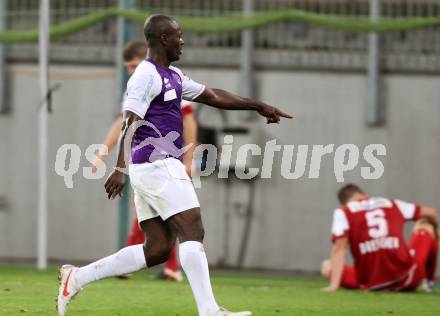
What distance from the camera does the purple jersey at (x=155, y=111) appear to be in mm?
7812

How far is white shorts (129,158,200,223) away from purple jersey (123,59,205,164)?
0.06m

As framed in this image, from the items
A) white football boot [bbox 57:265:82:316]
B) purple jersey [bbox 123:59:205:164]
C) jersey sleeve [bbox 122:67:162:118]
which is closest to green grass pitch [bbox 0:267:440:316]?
white football boot [bbox 57:265:82:316]

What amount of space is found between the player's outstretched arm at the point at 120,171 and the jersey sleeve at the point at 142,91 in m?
0.05

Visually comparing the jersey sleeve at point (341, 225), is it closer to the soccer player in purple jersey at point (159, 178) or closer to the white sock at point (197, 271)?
the soccer player in purple jersey at point (159, 178)

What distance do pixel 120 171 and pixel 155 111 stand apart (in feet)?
1.84

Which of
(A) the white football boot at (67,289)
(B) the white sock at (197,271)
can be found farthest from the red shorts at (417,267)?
(B) the white sock at (197,271)

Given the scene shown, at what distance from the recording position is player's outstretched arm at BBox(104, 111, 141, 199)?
7570 mm

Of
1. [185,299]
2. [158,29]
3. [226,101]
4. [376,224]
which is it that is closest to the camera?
[158,29]

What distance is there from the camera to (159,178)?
7.93 meters

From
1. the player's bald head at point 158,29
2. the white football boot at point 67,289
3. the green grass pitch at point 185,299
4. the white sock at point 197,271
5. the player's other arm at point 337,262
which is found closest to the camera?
the white sock at point 197,271

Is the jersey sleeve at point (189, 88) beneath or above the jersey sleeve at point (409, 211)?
above

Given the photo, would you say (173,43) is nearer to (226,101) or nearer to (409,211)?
(226,101)

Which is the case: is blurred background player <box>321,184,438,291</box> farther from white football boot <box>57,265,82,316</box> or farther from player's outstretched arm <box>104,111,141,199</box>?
player's outstretched arm <box>104,111,141,199</box>

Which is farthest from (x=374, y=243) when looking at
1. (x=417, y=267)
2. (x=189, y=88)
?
(x=189, y=88)
